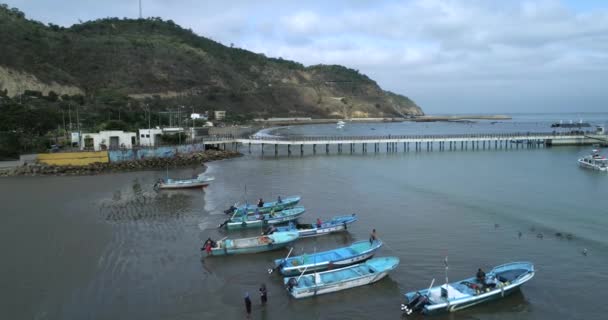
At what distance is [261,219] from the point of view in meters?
28.2

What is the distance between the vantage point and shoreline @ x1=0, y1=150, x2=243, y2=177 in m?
45.4

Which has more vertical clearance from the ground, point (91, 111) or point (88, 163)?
point (91, 111)

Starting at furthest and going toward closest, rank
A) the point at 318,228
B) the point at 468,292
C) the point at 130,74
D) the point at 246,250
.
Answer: the point at 130,74 → the point at 318,228 → the point at 246,250 → the point at 468,292

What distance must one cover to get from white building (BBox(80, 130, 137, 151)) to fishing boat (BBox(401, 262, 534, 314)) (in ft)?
148

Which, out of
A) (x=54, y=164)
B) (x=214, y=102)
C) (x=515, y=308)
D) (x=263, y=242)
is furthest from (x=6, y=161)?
(x=214, y=102)

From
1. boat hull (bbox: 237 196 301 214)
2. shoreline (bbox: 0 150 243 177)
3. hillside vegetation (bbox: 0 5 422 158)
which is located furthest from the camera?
hillside vegetation (bbox: 0 5 422 158)

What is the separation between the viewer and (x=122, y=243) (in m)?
24.0

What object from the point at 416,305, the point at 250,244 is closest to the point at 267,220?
the point at 250,244

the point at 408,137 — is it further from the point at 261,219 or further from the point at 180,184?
the point at 261,219

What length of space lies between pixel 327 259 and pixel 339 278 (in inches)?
75.6

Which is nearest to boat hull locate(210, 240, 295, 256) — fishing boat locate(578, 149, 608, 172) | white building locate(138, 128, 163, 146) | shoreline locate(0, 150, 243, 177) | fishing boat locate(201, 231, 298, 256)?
fishing boat locate(201, 231, 298, 256)

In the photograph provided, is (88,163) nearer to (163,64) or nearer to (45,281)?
(45,281)

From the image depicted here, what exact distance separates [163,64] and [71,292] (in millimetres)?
134505

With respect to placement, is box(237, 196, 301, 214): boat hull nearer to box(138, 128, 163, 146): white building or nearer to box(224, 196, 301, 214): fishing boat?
box(224, 196, 301, 214): fishing boat
